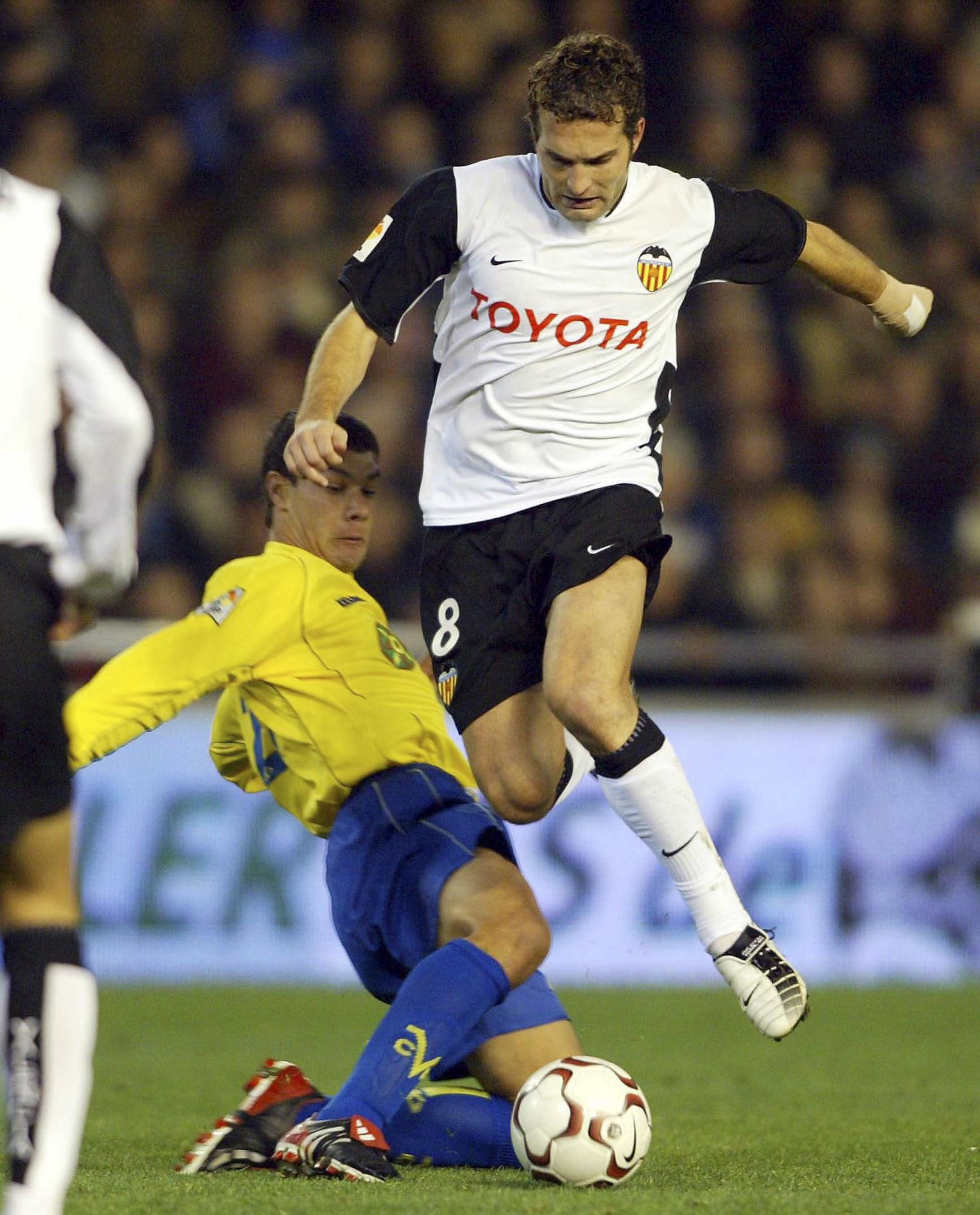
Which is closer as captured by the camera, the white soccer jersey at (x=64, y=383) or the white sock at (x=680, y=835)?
the white soccer jersey at (x=64, y=383)

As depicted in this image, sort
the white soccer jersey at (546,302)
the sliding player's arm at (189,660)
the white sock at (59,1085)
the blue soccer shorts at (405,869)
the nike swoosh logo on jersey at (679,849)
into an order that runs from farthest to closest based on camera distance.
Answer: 1. the white soccer jersey at (546,302)
2. the nike swoosh logo on jersey at (679,849)
3. the blue soccer shorts at (405,869)
4. the sliding player's arm at (189,660)
5. the white sock at (59,1085)

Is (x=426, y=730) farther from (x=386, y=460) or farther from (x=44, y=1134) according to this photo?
(x=386, y=460)

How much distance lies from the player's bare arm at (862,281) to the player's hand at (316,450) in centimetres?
137

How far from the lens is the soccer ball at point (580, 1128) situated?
12.2ft

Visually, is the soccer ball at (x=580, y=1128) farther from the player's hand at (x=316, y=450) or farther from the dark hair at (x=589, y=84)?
the dark hair at (x=589, y=84)

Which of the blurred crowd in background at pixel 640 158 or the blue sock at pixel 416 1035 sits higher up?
the blurred crowd in background at pixel 640 158

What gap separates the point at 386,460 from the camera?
9.34m

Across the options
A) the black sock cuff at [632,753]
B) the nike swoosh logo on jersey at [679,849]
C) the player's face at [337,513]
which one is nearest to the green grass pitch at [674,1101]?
the nike swoosh logo on jersey at [679,849]

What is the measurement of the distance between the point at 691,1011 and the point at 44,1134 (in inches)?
196

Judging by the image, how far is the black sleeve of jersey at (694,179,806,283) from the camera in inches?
180

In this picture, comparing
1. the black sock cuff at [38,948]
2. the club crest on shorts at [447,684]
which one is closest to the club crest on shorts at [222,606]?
the club crest on shorts at [447,684]

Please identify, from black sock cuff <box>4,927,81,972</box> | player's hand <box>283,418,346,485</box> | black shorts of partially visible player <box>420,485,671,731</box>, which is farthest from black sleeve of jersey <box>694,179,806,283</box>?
black sock cuff <box>4,927,81,972</box>

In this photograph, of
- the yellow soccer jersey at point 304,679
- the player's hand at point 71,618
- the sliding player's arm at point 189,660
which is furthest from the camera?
the yellow soccer jersey at point 304,679

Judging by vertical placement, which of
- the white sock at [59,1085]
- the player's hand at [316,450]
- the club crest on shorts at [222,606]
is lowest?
the white sock at [59,1085]
